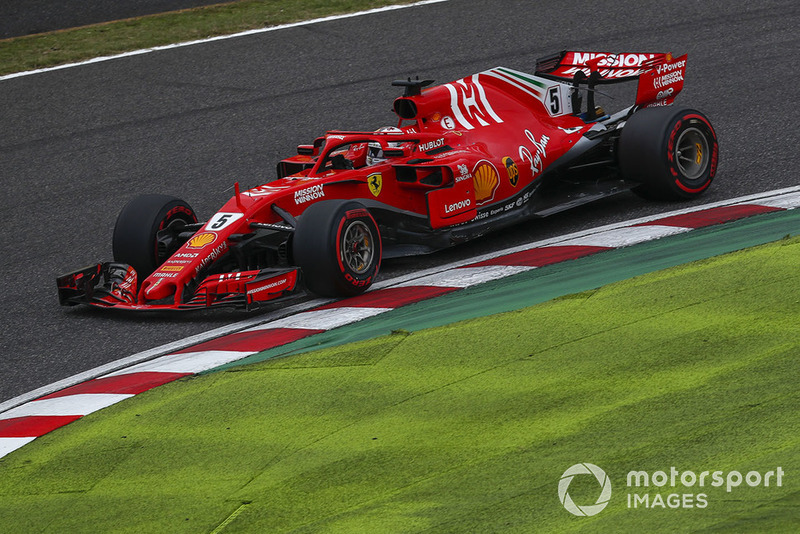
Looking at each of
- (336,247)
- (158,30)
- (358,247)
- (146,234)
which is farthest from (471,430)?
(158,30)

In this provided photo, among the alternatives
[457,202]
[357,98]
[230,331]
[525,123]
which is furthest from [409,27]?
[230,331]

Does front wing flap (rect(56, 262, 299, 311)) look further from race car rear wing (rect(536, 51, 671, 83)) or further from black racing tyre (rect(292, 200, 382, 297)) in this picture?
race car rear wing (rect(536, 51, 671, 83))

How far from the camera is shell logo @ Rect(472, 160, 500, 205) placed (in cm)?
740

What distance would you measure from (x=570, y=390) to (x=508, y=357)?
523 mm

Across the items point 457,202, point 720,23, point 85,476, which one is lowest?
point 85,476

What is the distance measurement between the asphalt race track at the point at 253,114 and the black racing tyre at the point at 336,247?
543 millimetres

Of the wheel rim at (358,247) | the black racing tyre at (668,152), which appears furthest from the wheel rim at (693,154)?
the wheel rim at (358,247)

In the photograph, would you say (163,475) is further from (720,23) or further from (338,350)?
(720,23)

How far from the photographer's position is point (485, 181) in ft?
24.4

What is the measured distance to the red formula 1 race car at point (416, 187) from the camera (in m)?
6.55

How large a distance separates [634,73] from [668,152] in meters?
1.01

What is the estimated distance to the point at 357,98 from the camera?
1128 centimetres

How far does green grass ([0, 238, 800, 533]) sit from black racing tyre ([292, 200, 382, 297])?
0.93m

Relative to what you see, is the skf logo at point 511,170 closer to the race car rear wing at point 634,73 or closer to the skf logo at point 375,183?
the skf logo at point 375,183
